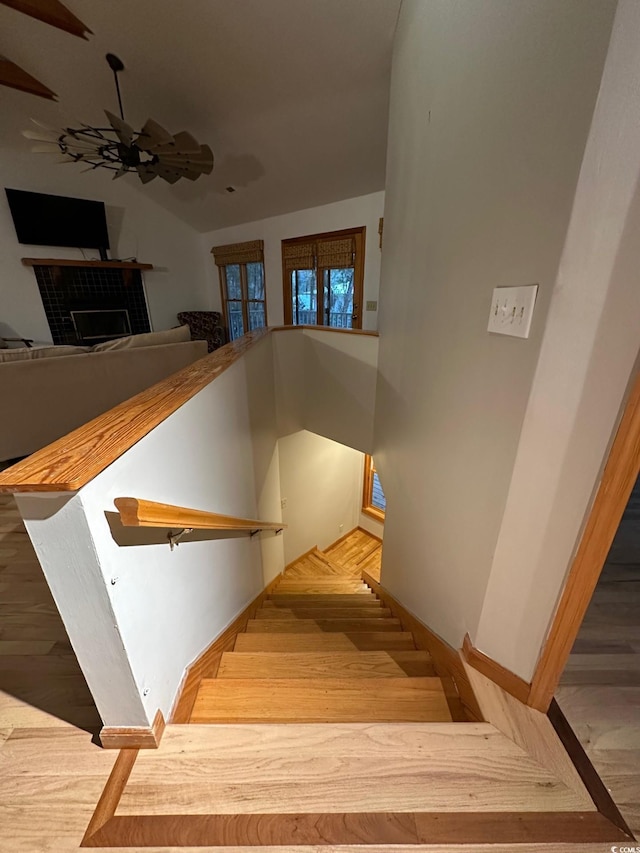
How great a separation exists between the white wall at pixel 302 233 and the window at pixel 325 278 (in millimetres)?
95

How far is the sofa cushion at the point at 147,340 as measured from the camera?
3.22 m

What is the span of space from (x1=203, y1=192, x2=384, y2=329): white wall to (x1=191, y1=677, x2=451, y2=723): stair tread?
3.65 metres

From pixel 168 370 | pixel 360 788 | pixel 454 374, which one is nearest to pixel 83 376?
pixel 168 370

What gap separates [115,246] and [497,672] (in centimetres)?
672

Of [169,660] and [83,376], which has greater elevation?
[83,376]

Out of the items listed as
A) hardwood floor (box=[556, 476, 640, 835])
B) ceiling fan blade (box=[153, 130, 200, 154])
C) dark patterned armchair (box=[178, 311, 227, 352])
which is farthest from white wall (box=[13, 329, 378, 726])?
dark patterned armchair (box=[178, 311, 227, 352])

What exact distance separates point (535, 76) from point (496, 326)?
55 cm

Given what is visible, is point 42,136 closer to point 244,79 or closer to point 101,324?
point 244,79

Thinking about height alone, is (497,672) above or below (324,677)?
above

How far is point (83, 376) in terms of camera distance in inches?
116

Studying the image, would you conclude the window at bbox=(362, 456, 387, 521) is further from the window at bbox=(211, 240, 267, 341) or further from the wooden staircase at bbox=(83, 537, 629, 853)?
the wooden staircase at bbox=(83, 537, 629, 853)

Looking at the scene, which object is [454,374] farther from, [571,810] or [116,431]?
[571,810]

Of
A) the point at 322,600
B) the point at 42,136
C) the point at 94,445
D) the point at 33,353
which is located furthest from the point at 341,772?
the point at 42,136

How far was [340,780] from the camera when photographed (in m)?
0.88
